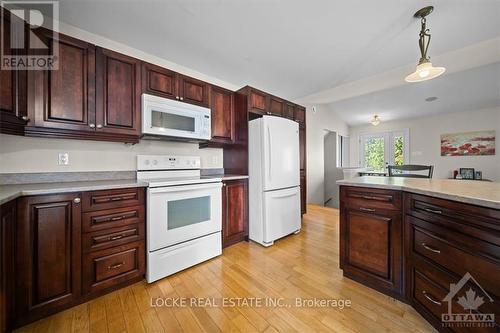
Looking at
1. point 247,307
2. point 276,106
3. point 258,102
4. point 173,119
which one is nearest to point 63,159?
point 173,119

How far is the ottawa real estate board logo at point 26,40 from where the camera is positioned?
4.22 feet

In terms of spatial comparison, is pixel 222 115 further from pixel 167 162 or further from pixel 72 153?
pixel 72 153

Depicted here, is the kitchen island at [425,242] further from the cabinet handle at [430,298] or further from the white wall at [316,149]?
the white wall at [316,149]

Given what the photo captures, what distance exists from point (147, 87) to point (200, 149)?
101 cm

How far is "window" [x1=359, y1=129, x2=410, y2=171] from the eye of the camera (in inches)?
243

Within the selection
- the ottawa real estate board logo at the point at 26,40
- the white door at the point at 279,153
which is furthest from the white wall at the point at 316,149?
the ottawa real estate board logo at the point at 26,40

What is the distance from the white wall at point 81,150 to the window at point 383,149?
6.79 metres

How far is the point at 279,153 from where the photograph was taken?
251cm

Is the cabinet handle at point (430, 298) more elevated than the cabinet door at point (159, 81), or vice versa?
the cabinet door at point (159, 81)

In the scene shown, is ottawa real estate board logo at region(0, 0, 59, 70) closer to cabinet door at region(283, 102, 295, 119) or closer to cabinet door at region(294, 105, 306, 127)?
cabinet door at region(283, 102, 295, 119)

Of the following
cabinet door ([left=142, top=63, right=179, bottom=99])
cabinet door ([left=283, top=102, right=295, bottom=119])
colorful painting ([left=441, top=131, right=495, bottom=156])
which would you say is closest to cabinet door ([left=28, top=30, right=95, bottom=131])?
cabinet door ([left=142, top=63, right=179, bottom=99])

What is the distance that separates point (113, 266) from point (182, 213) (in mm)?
654

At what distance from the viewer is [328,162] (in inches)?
224

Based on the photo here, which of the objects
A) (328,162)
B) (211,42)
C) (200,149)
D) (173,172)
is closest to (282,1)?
(211,42)
